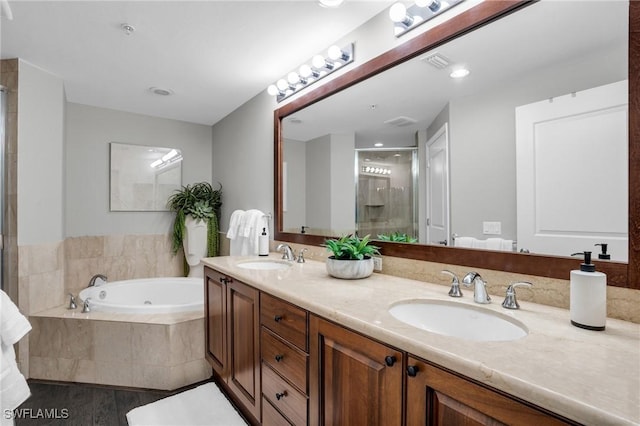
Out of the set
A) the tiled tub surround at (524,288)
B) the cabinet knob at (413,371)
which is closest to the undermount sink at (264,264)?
the tiled tub surround at (524,288)

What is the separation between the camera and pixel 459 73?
4.47 feet

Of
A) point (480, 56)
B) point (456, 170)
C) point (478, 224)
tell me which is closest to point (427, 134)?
point (456, 170)

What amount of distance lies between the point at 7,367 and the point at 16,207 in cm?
158

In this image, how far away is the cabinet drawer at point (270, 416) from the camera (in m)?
1.36

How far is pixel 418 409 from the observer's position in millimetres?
783

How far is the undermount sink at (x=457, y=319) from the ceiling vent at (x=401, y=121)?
910 millimetres

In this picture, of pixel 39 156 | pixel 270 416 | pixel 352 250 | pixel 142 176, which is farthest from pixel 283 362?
pixel 142 176

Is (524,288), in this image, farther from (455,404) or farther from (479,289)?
(455,404)

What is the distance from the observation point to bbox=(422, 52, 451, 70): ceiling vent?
1.41 meters

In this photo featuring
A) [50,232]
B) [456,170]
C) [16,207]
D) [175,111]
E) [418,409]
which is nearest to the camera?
[418,409]

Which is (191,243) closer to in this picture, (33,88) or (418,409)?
(33,88)

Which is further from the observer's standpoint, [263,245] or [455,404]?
[263,245]

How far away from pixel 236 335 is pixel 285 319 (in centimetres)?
62

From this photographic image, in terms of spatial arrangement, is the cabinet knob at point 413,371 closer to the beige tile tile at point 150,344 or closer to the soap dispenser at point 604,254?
the soap dispenser at point 604,254
